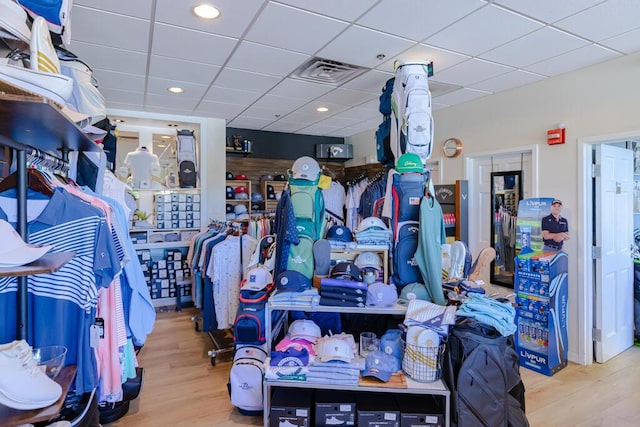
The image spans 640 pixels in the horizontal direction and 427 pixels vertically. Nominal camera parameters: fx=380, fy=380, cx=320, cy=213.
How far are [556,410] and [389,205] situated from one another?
183 centimetres

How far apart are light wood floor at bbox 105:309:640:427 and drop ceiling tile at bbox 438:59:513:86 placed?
2.69 m

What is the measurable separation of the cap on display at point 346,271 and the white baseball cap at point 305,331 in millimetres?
368

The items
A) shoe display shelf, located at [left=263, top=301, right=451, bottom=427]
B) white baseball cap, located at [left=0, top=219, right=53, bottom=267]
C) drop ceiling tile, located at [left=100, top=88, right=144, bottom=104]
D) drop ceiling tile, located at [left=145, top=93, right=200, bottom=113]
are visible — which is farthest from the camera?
drop ceiling tile, located at [left=145, top=93, right=200, bottom=113]

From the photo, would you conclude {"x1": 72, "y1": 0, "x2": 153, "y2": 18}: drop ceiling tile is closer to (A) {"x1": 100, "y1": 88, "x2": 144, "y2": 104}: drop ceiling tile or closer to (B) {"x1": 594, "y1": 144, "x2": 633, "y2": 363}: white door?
(A) {"x1": 100, "y1": 88, "x2": 144, "y2": 104}: drop ceiling tile

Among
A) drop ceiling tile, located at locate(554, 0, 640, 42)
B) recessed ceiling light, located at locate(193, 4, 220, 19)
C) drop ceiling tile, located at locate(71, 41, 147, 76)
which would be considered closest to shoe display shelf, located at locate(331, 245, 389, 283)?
recessed ceiling light, located at locate(193, 4, 220, 19)

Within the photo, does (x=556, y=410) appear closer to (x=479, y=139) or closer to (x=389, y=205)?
(x=389, y=205)

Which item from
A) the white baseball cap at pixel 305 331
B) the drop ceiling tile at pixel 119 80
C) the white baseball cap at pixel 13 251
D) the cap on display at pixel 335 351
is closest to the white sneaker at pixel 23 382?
the white baseball cap at pixel 13 251

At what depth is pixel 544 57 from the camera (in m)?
3.12

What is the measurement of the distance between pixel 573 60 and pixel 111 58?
386cm

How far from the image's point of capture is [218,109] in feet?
16.2

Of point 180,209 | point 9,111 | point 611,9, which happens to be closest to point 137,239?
point 180,209

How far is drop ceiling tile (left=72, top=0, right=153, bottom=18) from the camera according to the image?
2.28 metres

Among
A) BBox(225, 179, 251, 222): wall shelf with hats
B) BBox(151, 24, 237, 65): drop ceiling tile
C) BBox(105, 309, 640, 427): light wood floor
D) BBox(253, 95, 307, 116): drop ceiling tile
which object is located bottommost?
BBox(105, 309, 640, 427): light wood floor

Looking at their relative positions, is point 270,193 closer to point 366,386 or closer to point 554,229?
Answer: point 554,229
